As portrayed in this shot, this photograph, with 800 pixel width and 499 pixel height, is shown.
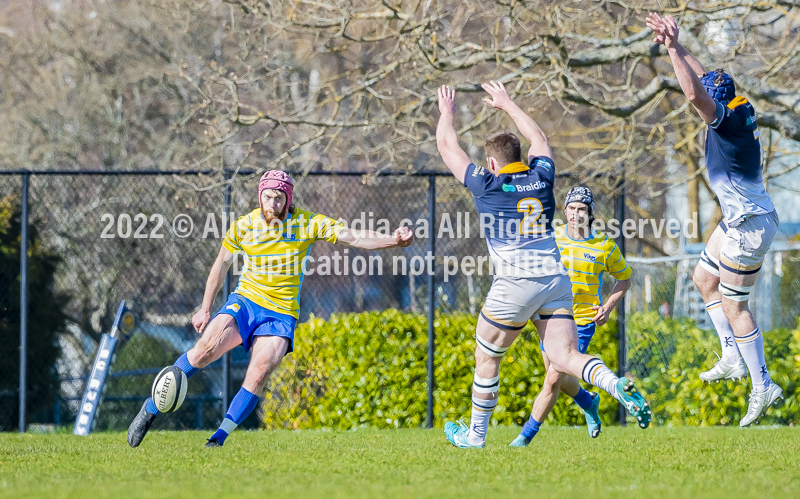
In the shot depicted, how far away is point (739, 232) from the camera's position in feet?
18.9

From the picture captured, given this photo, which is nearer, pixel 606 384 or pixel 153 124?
pixel 606 384

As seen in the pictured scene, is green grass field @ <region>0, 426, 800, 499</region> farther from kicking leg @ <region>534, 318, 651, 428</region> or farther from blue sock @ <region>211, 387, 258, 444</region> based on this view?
kicking leg @ <region>534, 318, 651, 428</region>

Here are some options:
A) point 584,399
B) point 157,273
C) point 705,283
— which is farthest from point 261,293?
point 157,273

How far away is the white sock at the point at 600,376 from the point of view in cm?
498

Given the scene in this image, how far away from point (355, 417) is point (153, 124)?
960 cm

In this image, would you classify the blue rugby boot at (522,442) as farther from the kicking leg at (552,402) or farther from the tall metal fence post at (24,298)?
the tall metal fence post at (24,298)

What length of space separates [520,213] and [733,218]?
1.50 metres

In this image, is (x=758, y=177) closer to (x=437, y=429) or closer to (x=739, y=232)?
(x=739, y=232)

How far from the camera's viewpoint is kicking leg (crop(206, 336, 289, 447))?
20.9 ft

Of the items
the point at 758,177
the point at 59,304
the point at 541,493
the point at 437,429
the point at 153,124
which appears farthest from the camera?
the point at 153,124

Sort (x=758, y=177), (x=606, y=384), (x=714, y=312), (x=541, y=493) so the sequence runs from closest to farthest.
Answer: (x=541, y=493), (x=606, y=384), (x=758, y=177), (x=714, y=312)

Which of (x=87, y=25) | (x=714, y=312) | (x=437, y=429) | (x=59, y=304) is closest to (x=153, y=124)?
(x=87, y=25)

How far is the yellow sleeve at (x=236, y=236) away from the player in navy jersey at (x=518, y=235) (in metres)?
1.95

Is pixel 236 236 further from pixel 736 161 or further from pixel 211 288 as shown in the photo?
pixel 736 161
